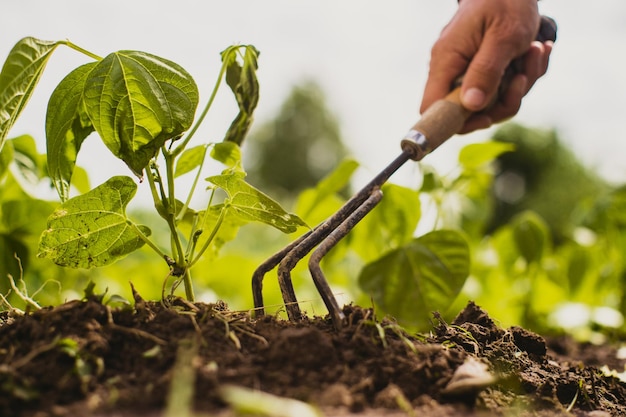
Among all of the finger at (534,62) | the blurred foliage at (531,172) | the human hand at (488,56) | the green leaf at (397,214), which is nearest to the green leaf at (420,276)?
the green leaf at (397,214)

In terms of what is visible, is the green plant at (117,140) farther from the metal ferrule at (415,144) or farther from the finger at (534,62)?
the finger at (534,62)

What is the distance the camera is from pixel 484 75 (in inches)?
51.1

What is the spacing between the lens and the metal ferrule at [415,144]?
43.8 inches

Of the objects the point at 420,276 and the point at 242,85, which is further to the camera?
the point at 420,276

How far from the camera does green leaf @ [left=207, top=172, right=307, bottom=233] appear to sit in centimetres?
88

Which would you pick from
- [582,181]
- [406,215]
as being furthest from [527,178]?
[406,215]

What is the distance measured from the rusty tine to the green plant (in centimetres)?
4

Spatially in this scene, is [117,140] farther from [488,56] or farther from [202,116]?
[488,56]

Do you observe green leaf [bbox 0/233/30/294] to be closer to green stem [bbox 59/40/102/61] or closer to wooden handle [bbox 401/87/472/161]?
green stem [bbox 59/40/102/61]

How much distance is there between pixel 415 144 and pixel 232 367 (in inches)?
23.9

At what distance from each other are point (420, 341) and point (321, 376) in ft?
0.71

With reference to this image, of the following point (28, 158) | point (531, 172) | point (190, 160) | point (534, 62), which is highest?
point (531, 172)

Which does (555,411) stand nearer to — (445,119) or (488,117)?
(445,119)

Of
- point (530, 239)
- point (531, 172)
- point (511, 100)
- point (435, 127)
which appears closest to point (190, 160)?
point (435, 127)
